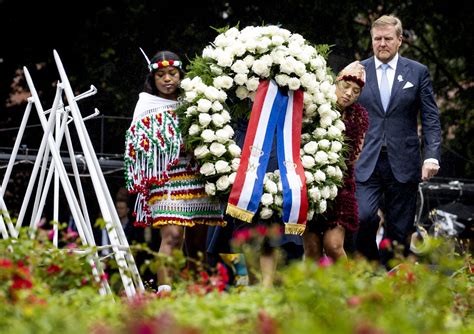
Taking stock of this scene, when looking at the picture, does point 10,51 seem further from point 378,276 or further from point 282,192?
point 378,276

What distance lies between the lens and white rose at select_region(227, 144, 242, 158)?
9.66 m

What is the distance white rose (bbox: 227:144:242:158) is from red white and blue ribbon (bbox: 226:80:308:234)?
0.04m

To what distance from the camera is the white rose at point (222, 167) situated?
31.3 feet

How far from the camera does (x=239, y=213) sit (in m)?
9.53

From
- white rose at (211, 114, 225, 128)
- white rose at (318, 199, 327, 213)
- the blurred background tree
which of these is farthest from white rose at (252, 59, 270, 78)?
the blurred background tree

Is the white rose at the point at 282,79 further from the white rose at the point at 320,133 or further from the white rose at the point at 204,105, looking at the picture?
the white rose at the point at 204,105

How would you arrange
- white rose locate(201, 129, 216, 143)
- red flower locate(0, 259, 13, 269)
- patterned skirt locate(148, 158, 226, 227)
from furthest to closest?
patterned skirt locate(148, 158, 226, 227) → white rose locate(201, 129, 216, 143) → red flower locate(0, 259, 13, 269)

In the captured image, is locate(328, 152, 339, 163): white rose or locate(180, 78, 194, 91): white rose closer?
locate(180, 78, 194, 91): white rose

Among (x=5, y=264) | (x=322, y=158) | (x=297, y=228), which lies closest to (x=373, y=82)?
(x=322, y=158)

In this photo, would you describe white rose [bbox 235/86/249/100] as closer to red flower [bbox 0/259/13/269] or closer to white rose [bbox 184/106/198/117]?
white rose [bbox 184/106/198/117]

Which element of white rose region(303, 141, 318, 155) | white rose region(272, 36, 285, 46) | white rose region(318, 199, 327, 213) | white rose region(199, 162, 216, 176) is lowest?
white rose region(318, 199, 327, 213)

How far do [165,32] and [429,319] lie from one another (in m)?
15.2

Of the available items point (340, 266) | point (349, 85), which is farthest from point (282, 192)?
point (340, 266)

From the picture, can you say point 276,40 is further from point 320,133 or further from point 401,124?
point 401,124
